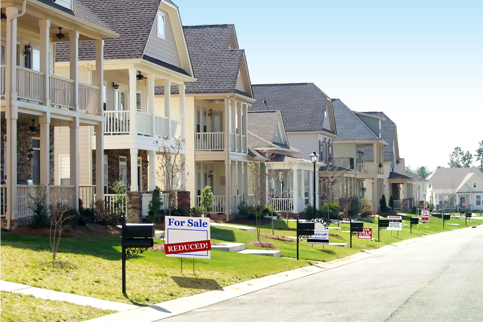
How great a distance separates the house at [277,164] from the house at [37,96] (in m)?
18.3

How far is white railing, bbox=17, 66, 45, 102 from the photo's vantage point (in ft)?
65.5

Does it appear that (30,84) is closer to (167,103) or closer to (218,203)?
(167,103)

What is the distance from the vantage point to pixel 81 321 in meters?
10.6

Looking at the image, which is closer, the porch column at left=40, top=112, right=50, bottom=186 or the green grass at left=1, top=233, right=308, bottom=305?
the green grass at left=1, top=233, right=308, bottom=305

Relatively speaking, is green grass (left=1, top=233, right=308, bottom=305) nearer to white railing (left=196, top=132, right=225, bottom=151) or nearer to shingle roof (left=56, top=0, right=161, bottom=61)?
shingle roof (left=56, top=0, right=161, bottom=61)

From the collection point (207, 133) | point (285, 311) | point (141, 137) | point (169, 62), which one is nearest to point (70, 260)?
point (285, 311)

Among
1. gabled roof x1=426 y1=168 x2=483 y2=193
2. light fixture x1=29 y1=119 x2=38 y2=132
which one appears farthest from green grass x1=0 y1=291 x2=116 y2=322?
gabled roof x1=426 y1=168 x2=483 y2=193

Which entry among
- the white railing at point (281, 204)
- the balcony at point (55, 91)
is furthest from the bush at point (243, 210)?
the balcony at point (55, 91)

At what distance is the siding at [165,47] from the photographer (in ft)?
97.6

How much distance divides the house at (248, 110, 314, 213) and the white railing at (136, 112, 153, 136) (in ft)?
40.4

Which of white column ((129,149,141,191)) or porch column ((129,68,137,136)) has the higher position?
porch column ((129,68,137,136))

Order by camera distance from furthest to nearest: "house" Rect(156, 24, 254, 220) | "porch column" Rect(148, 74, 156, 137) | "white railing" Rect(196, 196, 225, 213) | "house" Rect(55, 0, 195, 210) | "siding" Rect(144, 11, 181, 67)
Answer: "white railing" Rect(196, 196, 225, 213)
"house" Rect(156, 24, 254, 220)
"siding" Rect(144, 11, 181, 67)
"porch column" Rect(148, 74, 156, 137)
"house" Rect(55, 0, 195, 210)

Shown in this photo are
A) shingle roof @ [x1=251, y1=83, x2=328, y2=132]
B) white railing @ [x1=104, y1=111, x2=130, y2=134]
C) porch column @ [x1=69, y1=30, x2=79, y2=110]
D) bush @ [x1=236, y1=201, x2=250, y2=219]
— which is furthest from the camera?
shingle roof @ [x1=251, y1=83, x2=328, y2=132]

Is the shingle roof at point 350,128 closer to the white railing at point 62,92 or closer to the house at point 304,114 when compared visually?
the house at point 304,114
